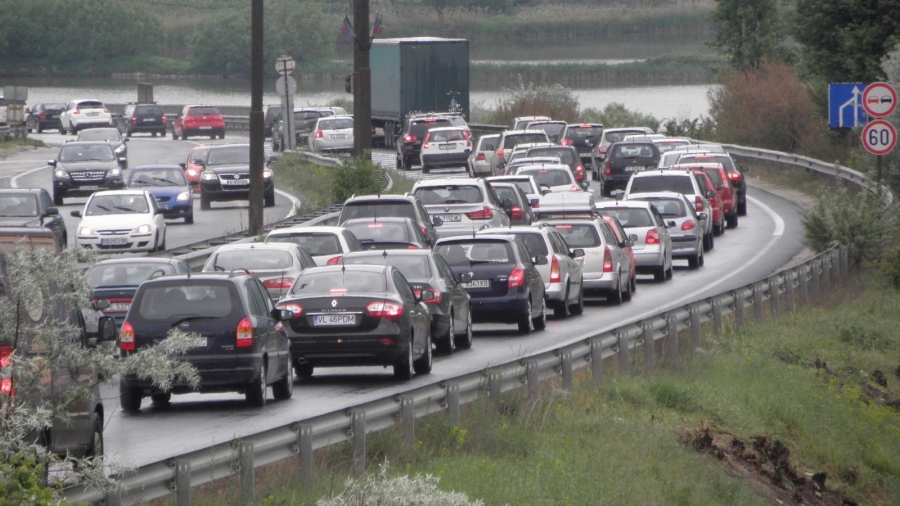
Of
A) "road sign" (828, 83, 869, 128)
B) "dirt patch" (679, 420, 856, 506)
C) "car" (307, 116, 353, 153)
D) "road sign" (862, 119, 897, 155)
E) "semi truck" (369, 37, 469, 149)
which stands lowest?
"dirt patch" (679, 420, 856, 506)

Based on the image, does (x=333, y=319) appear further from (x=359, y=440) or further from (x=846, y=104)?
(x=846, y=104)

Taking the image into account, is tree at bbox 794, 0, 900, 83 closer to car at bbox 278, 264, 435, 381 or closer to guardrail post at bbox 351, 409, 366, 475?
car at bbox 278, 264, 435, 381

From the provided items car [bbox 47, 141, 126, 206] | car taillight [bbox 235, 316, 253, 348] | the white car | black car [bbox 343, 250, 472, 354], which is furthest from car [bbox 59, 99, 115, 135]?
car taillight [bbox 235, 316, 253, 348]

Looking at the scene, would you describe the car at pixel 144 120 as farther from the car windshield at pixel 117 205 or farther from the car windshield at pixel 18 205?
the car windshield at pixel 18 205

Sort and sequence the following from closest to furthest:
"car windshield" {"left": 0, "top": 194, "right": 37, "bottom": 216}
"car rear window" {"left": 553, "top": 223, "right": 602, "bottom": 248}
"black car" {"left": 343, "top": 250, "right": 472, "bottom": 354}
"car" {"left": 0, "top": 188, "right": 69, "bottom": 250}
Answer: "black car" {"left": 343, "top": 250, "right": 472, "bottom": 354}
"car rear window" {"left": 553, "top": 223, "right": 602, "bottom": 248}
"car" {"left": 0, "top": 188, "right": 69, "bottom": 250}
"car windshield" {"left": 0, "top": 194, "right": 37, "bottom": 216}

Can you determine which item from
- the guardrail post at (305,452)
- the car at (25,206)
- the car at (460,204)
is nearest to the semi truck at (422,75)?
the car at (460,204)

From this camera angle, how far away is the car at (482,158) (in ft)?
168

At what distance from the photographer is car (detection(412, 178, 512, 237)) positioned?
29062 millimetres

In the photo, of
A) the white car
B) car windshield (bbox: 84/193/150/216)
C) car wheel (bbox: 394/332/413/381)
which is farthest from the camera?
car windshield (bbox: 84/193/150/216)

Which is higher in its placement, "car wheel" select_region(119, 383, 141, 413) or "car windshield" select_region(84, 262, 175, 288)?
"car windshield" select_region(84, 262, 175, 288)

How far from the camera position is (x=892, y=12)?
148 ft

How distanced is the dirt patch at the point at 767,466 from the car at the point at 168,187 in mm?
24757

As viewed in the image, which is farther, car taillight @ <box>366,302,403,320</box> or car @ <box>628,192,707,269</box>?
car @ <box>628,192,707,269</box>

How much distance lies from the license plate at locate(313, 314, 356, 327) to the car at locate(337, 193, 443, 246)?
9.08 m
